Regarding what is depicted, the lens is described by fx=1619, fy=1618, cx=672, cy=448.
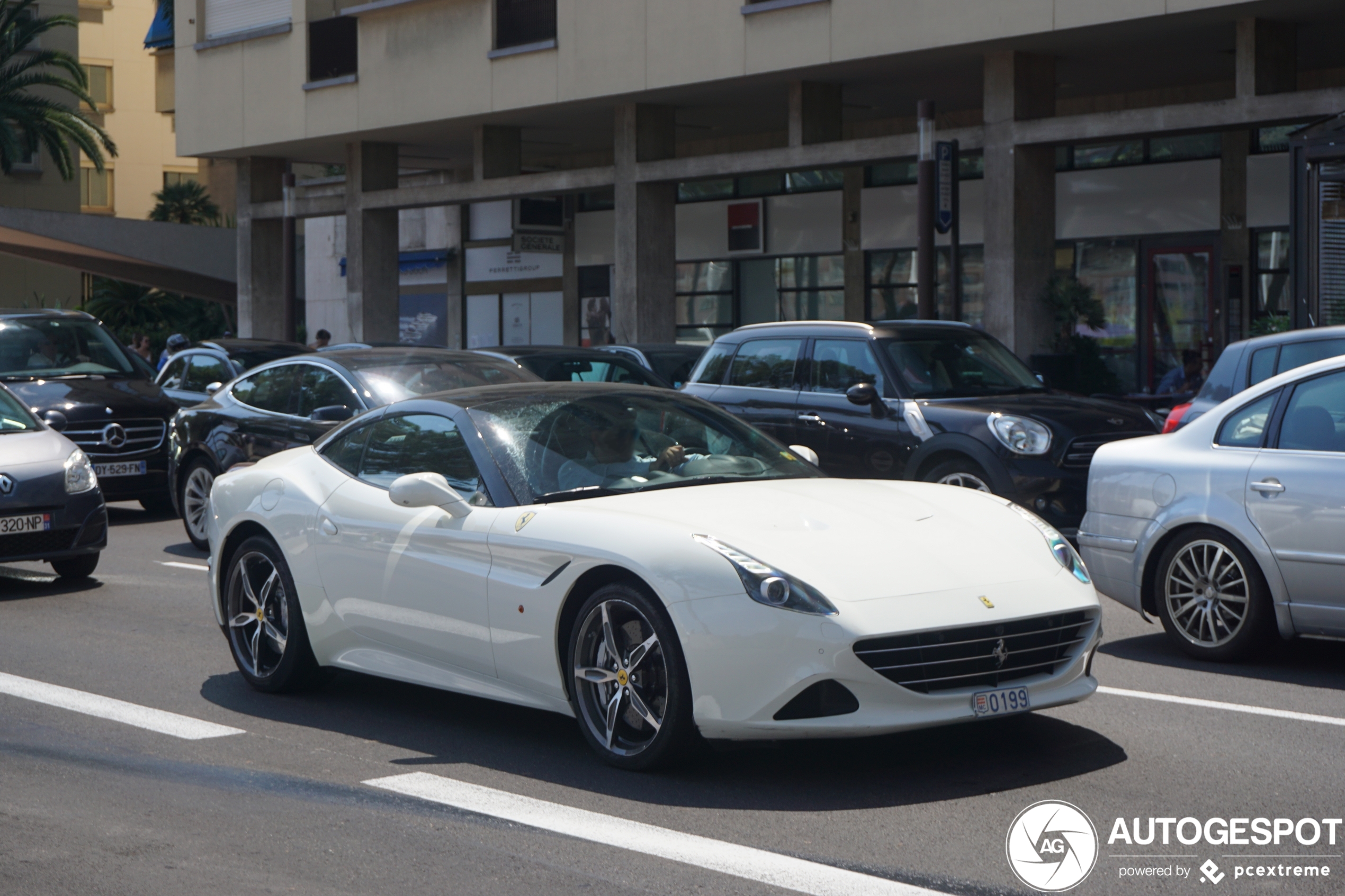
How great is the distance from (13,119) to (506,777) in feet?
151

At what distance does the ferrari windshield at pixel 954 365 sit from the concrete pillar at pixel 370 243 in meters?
19.5

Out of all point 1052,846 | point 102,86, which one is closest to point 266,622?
point 1052,846

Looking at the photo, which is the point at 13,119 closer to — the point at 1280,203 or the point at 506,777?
the point at 1280,203

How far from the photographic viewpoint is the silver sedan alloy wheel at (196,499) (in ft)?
43.4

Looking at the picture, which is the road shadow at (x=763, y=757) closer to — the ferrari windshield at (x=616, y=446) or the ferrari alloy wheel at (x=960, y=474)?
the ferrari windshield at (x=616, y=446)

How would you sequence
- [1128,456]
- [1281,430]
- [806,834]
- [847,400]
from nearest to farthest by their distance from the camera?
[806,834] → [1281,430] → [1128,456] → [847,400]

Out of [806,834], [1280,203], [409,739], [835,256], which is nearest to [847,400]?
[409,739]

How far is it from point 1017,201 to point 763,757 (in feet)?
52.6

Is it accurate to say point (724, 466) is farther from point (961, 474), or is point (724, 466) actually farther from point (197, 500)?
point (197, 500)

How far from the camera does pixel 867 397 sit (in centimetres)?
1153

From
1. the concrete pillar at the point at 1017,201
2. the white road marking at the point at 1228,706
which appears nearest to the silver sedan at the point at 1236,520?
the white road marking at the point at 1228,706

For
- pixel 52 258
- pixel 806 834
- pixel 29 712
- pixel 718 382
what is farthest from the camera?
pixel 52 258

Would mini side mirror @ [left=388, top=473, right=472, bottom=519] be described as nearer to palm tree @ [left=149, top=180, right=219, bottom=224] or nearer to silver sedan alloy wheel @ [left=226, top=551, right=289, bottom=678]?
silver sedan alloy wheel @ [left=226, top=551, right=289, bottom=678]

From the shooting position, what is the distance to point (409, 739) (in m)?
6.35
